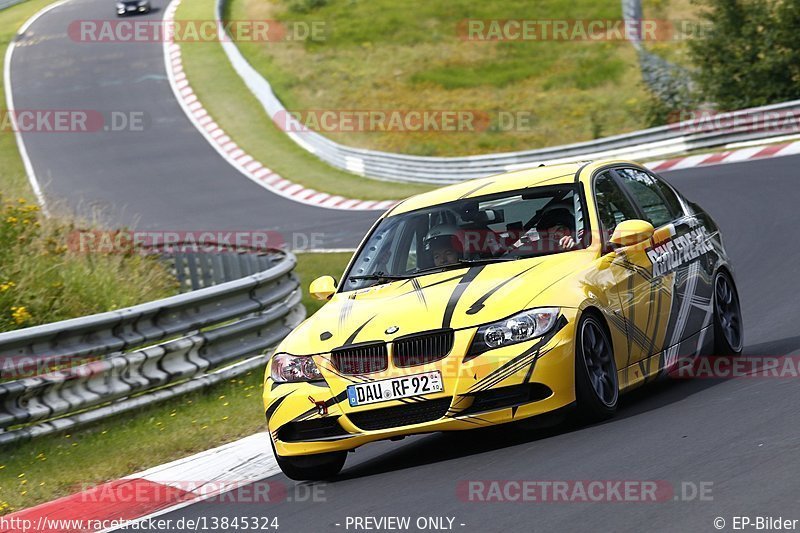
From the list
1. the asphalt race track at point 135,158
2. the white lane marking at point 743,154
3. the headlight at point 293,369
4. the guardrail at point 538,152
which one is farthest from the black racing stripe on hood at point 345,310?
the guardrail at point 538,152

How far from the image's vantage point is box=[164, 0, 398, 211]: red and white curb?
92.2 feet

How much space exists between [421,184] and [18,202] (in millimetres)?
16323

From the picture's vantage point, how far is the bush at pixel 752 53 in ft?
96.8

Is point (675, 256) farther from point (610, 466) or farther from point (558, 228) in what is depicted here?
point (610, 466)

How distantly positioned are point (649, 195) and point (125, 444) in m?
4.04

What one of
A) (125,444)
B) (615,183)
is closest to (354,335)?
(615,183)

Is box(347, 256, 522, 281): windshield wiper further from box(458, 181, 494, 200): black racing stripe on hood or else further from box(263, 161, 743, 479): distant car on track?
box(458, 181, 494, 200): black racing stripe on hood

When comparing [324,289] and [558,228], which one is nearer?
[558,228]

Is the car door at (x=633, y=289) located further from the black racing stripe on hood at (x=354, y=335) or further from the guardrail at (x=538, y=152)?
the guardrail at (x=538, y=152)

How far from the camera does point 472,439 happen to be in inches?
302

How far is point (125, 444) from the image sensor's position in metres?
9.02

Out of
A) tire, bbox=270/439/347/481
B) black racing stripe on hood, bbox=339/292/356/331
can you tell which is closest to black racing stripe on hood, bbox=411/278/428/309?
black racing stripe on hood, bbox=339/292/356/331

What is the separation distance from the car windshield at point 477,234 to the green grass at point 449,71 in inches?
1101

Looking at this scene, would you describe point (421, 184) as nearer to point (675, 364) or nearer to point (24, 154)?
point (24, 154)
